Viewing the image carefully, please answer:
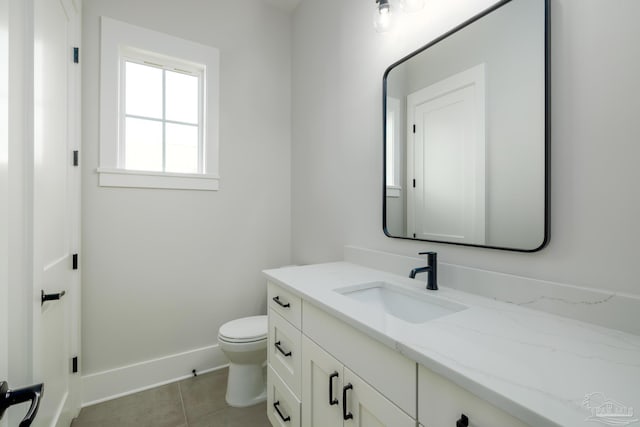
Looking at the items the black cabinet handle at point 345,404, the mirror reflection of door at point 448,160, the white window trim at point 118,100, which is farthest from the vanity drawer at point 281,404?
the white window trim at point 118,100

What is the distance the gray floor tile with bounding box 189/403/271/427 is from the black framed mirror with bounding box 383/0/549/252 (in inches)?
50.5

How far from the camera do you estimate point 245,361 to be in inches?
69.3

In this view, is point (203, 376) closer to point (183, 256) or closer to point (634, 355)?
point (183, 256)

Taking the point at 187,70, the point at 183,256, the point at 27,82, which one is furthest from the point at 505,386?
the point at 187,70

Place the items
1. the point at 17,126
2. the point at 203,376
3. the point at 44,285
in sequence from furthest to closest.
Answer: the point at 203,376, the point at 44,285, the point at 17,126

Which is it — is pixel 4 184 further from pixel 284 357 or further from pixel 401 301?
pixel 401 301

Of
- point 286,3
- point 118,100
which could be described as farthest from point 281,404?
point 286,3

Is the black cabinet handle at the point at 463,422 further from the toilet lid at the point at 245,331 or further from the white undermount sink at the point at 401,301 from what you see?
the toilet lid at the point at 245,331

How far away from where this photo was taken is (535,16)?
37.3 inches

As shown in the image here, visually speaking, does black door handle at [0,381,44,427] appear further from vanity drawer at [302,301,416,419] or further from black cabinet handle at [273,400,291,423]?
black cabinet handle at [273,400,291,423]

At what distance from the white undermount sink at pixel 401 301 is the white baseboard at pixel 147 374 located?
1487 mm

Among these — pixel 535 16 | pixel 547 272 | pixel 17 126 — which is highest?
pixel 535 16

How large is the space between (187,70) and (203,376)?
227 cm

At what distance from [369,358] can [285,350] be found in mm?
641
